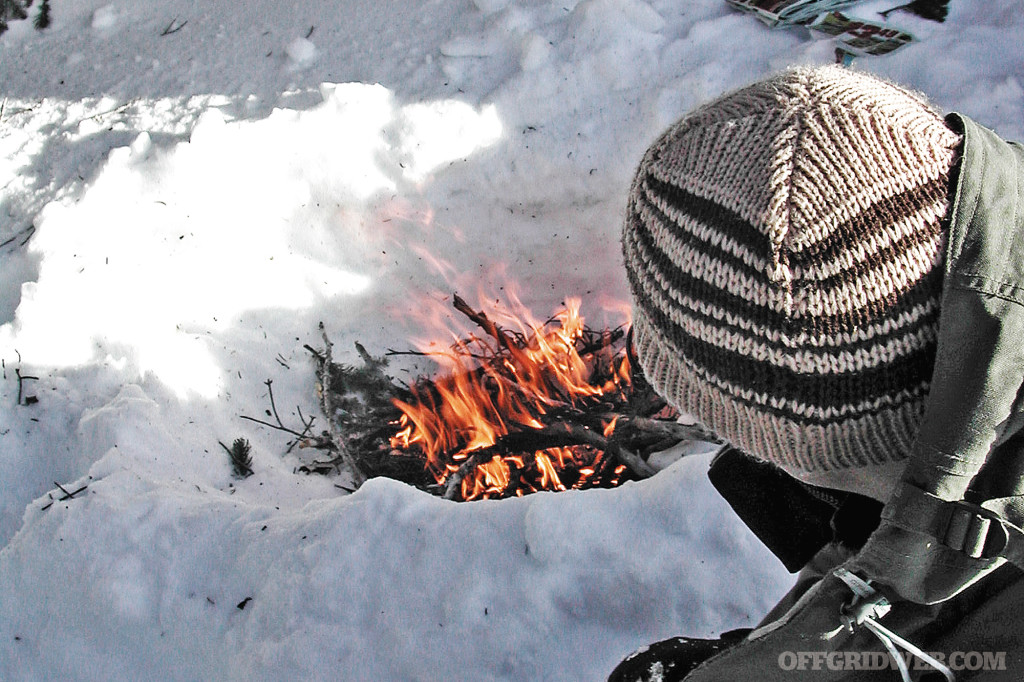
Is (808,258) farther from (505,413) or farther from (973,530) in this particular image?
(505,413)

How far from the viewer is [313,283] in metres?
3.45

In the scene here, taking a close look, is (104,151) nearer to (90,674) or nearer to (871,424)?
(90,674)

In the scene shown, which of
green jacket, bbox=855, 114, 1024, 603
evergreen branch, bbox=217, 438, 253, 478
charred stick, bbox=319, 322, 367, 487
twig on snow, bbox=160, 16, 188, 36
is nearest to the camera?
green jacket, bbox=855, 114, 1024, 603

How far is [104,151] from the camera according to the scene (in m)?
3.53

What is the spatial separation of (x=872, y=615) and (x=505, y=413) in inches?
82.0

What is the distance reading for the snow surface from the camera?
2.16 m

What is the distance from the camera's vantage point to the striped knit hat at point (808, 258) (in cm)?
96

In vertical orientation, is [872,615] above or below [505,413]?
above

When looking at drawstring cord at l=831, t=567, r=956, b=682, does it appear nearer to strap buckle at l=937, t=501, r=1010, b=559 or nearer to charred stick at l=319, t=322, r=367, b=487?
strap buckle at l=937, t=501, r=1010, b=559

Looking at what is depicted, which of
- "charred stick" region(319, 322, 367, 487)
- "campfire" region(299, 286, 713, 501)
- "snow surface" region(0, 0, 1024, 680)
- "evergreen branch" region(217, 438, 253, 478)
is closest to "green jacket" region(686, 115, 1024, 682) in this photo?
"snow surface" region(0, 0, 1024, 680)

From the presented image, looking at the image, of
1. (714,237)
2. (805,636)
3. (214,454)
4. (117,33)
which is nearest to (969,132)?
(714,237)

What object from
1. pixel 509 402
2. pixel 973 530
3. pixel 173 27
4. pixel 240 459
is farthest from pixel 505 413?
pixel 173 27

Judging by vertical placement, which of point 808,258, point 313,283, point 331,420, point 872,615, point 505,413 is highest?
point 808,258

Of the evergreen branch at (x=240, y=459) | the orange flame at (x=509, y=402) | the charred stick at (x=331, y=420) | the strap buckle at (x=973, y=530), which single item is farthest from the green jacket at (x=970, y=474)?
the evergreen branch at (x=240, y=459)
